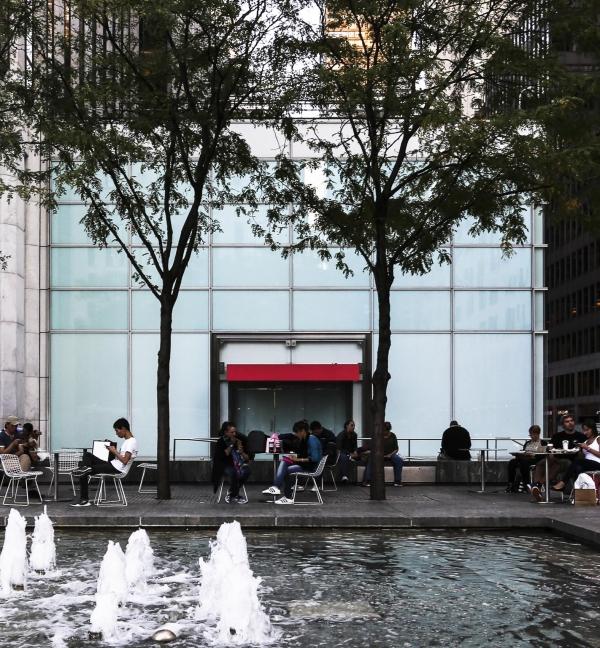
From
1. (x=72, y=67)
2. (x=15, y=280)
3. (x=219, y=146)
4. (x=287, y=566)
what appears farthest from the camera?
(x=15, y=280)

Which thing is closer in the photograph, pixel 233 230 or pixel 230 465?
pixel 230 465

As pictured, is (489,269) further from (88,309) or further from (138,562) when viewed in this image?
(138,562)

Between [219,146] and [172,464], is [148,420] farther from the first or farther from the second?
[219,146]

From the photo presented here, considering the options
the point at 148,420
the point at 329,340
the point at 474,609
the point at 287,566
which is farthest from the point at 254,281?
the point at 474,609

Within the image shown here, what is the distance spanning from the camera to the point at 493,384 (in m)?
31.5

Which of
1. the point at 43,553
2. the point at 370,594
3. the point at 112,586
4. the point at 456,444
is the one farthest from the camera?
the point at 456,444

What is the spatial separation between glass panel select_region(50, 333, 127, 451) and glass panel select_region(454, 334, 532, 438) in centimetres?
962

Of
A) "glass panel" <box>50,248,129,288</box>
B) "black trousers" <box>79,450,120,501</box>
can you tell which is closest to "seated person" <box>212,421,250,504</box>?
"black trousers" <box>79,450,120,501</box>

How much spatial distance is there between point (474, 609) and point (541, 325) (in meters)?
22.9

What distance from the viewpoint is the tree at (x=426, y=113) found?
722 inches

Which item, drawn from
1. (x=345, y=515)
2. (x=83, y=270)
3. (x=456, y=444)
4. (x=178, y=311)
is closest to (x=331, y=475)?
(x=456, y=444)

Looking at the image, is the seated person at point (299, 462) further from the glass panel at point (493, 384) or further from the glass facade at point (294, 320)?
the glass panel at point (493, 384)

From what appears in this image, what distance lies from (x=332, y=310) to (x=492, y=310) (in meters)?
4.58

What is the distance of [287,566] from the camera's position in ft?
38.9
